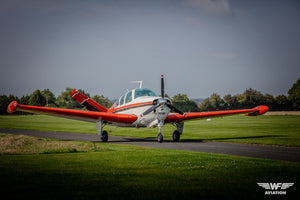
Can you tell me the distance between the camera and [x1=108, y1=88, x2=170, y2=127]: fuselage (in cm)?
2011

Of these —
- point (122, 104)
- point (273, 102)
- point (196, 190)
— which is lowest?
point (196, 190)

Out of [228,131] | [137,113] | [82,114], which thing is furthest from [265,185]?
[228,131]

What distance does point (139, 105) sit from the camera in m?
20.5

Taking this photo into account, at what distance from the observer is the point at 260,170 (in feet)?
29.1

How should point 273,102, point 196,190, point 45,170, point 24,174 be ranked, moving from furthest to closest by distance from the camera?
point 273,102, point 45,170, point 24,174, point 196,190

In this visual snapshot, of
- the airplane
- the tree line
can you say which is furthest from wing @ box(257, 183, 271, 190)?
the tree line

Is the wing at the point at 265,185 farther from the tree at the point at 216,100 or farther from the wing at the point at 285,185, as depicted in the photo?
the tree at the point at 216,100

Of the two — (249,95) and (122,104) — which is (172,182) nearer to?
(122,104)

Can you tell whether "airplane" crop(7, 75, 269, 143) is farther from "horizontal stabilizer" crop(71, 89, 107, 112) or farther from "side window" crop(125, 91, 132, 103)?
"horizontal stabilizer" crop(71, 89, 107, 112)

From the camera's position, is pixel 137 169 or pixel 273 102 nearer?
pixel 137 169

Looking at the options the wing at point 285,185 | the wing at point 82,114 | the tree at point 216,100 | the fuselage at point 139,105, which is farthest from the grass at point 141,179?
the tree at point 216,100

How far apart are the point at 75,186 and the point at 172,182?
7.80ft

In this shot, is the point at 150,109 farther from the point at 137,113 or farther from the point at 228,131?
the point at 228,131

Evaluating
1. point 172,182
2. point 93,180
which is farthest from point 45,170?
point 172,182
